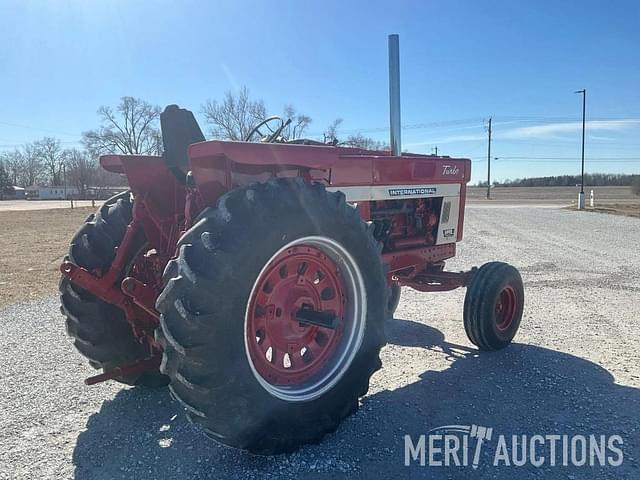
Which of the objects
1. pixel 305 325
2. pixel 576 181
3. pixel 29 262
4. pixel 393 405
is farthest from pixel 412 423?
pixel 576 181

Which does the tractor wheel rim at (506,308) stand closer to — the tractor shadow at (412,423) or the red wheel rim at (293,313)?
the tractor shadow at (412,423)

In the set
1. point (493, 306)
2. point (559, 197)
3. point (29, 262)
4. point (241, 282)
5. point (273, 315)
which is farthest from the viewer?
point (559, 197)

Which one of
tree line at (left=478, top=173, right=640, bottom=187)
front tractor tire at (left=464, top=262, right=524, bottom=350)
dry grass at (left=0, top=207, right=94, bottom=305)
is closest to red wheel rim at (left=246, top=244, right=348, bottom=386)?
front tractor tire at (left=464, top=262, right=524, bottom=350)

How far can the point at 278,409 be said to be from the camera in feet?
8.90

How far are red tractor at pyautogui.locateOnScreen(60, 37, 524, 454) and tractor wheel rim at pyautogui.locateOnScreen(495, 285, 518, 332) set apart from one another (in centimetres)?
145

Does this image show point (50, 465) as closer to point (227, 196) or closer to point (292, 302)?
point (292, 302)

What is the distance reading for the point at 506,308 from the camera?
4.84 m

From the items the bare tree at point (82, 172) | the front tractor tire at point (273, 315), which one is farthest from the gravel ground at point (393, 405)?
the bare tree at point (82, 172)

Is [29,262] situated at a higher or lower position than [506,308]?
lower

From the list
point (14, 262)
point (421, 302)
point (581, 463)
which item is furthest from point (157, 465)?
point (14, 262)

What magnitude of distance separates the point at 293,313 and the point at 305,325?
140 mm

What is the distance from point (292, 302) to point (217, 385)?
30.1 inches

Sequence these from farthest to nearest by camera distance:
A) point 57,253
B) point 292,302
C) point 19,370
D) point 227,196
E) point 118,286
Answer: point 57,253 → point 19,370 → point 118,286 → point 292,302 → point 227,196

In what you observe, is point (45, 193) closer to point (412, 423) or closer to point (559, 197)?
point (559, 197)
